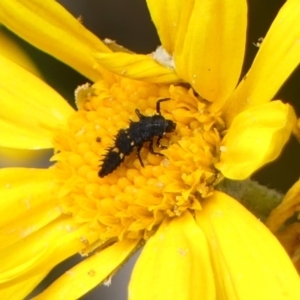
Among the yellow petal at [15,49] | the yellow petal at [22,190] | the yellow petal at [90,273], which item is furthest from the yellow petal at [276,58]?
the yellow petal at [15,49]

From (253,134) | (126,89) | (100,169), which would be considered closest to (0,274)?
(100,169)

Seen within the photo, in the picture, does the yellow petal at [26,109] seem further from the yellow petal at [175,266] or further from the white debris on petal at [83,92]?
the yellow petal at [175,266]

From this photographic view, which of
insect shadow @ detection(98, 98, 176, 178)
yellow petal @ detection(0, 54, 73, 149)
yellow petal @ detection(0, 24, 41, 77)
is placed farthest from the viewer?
yellow petal @ detection(0, 24, 41, 77)

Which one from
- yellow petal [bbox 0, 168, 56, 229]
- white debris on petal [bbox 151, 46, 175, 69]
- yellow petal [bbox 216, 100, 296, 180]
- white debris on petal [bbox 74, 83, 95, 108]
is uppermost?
white debris on petal [bbox 74, 83, 95, 108]

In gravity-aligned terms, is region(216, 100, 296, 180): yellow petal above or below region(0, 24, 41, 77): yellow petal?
below

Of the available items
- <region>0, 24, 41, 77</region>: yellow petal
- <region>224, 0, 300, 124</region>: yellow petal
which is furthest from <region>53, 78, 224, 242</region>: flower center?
<region>0, 24, 41, 77</region>: yellow petal

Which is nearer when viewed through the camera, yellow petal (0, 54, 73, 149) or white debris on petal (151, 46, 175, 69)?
white debris on petal (151, 46, 175, 69)

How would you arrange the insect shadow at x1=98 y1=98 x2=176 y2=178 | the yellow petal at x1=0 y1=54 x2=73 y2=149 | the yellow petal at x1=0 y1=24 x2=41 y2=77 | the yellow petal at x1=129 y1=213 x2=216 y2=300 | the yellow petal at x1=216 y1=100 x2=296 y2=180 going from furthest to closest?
the yellow petal at x1=0 y1=24 x2=41 y2=77 < the yellow petal at x1=0 y1=54 x2=73 y2=149 < the insect shadow at x1=98 y1=98 x2=176 y2=178 < the yellow petal at x1=129 y1=213 x2=216 y2=300 < the yellow petal at x1=216 y1=100 x2=296 y2=180

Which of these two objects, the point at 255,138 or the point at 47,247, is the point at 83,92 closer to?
the point at 47,247

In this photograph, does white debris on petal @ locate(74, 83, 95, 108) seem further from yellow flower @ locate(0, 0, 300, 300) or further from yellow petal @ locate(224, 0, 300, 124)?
yellow petal @ locate(224, 0, 300, 124)
